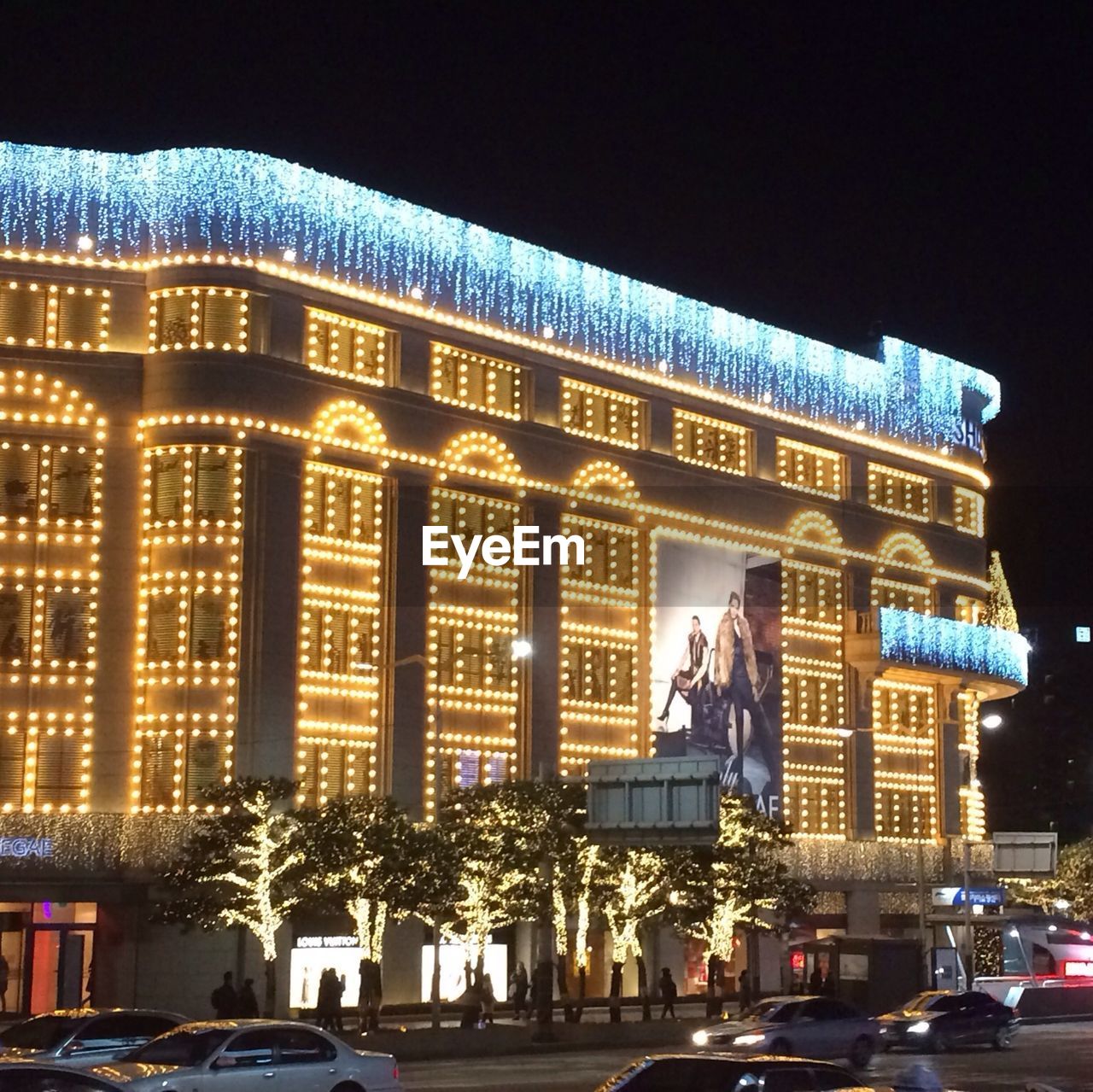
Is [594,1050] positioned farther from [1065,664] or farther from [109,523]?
[1065,664]

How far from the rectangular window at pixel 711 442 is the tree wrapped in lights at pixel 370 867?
2496cm

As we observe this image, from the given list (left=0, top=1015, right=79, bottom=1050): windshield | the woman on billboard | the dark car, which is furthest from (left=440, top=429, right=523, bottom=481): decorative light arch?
the dark car

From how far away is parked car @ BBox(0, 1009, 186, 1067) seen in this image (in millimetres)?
27375

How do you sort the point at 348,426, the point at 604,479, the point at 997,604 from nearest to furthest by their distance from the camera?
1. the point at 348,426
2. the point at 604,479
3. the point at 997,604

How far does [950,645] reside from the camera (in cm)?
7538

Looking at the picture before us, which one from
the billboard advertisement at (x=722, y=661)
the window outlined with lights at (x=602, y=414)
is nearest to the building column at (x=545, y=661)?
the window outlined with lights at (x=602, y=414)

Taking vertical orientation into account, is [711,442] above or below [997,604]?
above

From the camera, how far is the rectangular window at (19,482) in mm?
Answer: 54062

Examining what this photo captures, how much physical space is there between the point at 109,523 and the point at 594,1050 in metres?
21.1

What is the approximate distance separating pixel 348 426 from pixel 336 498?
2.22m

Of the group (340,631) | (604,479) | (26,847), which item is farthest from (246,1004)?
(604,479)

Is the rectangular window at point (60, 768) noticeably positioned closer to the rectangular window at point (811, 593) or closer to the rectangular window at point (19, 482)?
the rectangular window at point (19, 482)

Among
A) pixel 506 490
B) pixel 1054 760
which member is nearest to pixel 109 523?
pixel 506 490

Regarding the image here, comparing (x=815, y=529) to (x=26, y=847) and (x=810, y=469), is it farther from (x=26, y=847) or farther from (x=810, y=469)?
(x=26, y=847)
